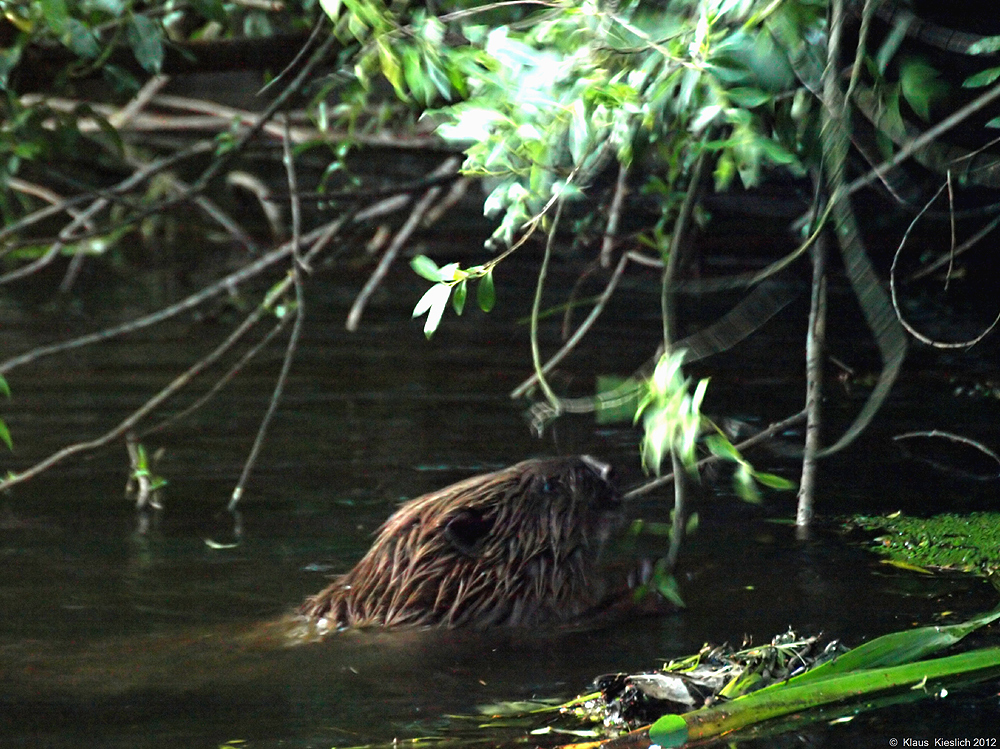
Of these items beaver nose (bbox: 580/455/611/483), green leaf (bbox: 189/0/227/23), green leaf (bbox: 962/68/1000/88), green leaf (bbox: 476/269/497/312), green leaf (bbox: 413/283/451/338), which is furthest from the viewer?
green leaf (bbox: 189/0/227/23)

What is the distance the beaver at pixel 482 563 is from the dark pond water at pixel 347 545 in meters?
0.12

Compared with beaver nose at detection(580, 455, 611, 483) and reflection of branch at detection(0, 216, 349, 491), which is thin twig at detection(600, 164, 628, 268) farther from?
beaver nose at detection(580, 455, 611, 483)

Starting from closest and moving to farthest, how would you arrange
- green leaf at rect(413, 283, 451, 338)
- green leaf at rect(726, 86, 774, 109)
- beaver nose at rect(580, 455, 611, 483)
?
1. green leaf at rect(726, 86, 774, 109)
2. green leaf at rect(413, 283, 451, 338)
3. beaver nose at rect(580, 455, 611, 483)

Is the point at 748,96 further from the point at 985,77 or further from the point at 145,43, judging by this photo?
the point at 145,43

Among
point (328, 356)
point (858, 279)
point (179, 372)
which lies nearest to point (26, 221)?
point (179, 372)

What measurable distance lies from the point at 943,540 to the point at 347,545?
2.01 metres

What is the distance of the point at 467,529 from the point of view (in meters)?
4.40

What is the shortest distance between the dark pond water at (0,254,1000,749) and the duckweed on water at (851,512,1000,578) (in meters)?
0.15

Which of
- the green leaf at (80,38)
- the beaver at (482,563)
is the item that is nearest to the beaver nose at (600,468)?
the beaver at (482,563)

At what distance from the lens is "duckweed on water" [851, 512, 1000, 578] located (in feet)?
15.1

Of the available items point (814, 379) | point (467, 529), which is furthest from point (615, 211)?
point (814, 379)

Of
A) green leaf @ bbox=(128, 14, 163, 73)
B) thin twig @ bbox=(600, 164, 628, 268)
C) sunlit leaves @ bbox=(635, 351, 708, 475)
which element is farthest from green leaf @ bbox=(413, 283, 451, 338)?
thin twig @ bbox=(600, 164, 628, 268)

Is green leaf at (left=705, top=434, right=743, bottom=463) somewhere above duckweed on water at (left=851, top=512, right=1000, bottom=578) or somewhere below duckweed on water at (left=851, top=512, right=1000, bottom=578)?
above

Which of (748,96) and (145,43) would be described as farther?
(145,43)
